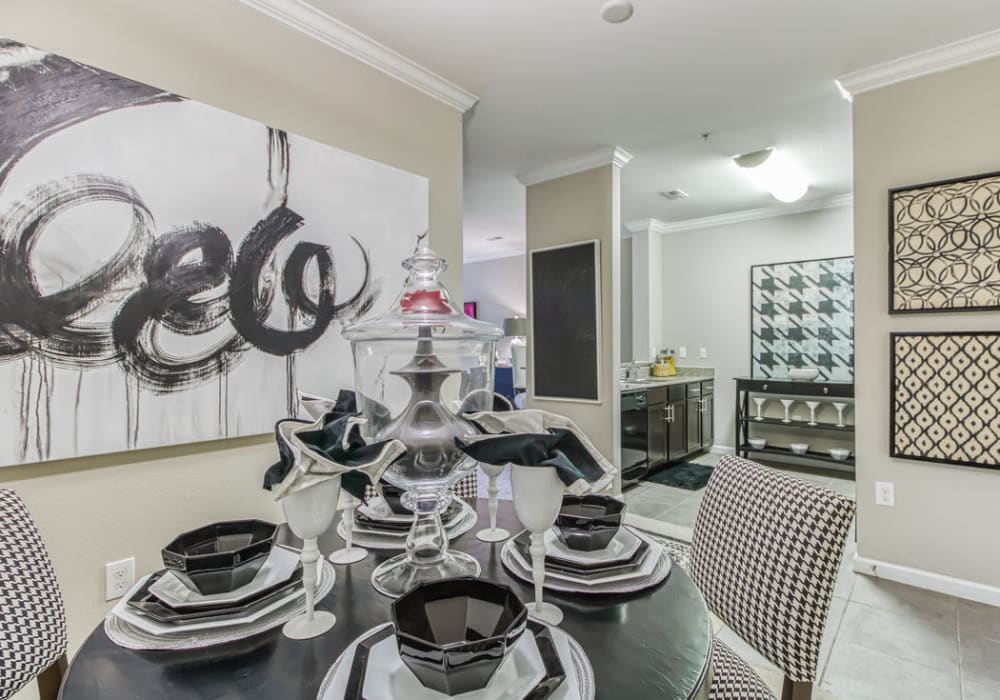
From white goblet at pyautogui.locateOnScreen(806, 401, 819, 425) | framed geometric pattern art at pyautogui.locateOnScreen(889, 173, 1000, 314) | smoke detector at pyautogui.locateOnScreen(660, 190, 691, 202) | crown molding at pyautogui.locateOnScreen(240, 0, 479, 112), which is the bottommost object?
white goblet at pyautogui.locateOnScreen(806, 401, 819, 425)

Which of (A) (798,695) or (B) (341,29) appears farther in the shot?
(B) (341,29)

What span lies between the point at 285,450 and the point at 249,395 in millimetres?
1064

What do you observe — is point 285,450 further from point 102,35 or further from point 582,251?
point 582,251

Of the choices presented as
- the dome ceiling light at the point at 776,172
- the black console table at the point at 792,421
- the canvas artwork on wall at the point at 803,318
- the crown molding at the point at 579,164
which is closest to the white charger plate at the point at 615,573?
the crown molding at the point at 579,164

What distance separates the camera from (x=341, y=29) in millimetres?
2047

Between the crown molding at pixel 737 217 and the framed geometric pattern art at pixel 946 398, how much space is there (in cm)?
271

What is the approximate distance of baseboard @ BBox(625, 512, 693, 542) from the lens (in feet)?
9.64

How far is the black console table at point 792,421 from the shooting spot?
4254 millimetres

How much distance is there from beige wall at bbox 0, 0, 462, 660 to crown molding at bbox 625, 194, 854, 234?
3.83m

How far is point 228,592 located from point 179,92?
5.38ft

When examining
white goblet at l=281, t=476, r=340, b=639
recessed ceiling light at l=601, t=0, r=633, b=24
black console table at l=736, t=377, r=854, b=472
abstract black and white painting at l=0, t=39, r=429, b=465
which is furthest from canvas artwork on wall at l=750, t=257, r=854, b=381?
white goblet at l=281, t=476, r=340, b=639

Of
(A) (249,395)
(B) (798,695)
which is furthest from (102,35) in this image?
(B) (798,695)

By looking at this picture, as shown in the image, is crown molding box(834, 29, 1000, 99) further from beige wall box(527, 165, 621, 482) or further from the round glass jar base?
the round glass jar base

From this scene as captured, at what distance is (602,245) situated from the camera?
345cm
